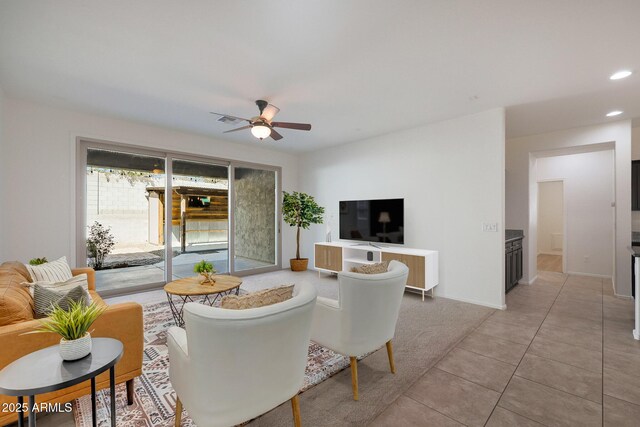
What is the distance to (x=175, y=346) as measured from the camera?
1.54m

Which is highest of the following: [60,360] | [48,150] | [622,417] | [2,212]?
[48,150]

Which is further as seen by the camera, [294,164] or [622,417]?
[294,164]

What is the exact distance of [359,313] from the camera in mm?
1976

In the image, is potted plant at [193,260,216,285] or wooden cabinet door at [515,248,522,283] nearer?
potted plant at [193,260,216,285]

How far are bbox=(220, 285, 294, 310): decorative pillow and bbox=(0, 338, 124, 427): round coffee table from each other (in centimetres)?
68

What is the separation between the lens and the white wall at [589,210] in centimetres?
566

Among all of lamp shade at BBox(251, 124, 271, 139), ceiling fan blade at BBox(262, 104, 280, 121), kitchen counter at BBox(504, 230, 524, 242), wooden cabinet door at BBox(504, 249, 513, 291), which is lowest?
wooden cabinet door at BBox(504, 249, 513, 291)

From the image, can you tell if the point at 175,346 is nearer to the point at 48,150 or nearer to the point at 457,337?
the point at 457,337

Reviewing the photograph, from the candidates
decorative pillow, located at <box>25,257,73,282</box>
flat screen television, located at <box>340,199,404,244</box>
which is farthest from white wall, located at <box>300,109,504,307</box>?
decorative pillow, located at <box>25,257,73,282</box>

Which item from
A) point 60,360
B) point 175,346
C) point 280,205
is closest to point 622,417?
point 175,346

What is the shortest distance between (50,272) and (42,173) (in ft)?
6.19

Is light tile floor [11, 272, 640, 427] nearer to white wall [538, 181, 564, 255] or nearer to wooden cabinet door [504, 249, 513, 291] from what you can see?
wooden cabinet door [504, 249, 513, 291]

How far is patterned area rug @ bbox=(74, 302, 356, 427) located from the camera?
5.84 feet

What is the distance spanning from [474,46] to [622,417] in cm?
295
